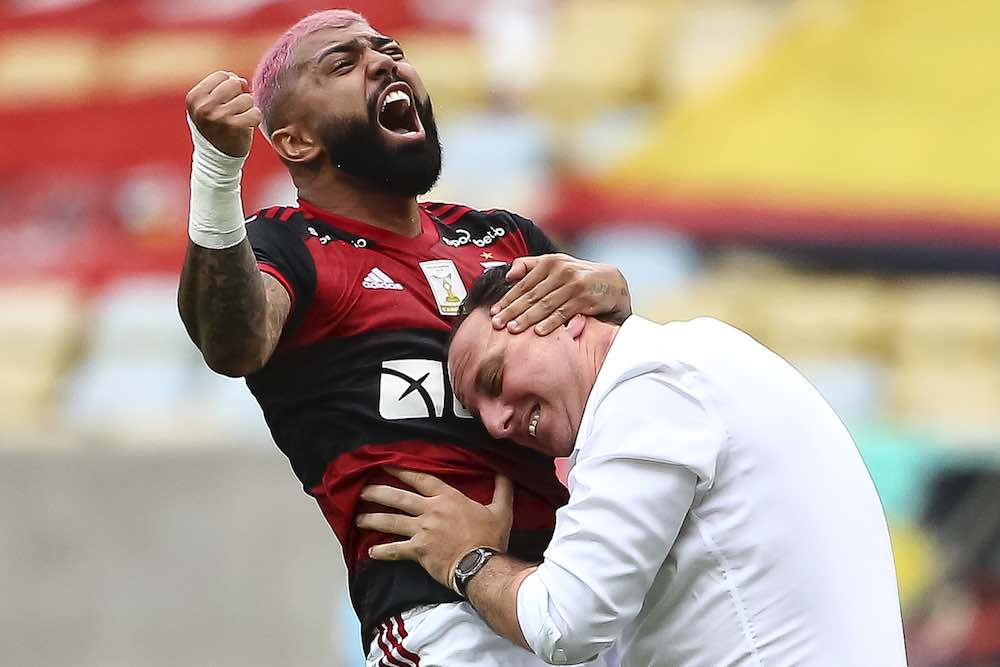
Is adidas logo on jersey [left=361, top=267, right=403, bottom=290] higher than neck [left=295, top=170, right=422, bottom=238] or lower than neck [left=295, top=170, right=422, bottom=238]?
lower

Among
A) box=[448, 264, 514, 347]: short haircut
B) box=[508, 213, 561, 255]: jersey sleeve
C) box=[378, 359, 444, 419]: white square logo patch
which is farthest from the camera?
box=[508, 213, 561, 255]: jersey sleeve

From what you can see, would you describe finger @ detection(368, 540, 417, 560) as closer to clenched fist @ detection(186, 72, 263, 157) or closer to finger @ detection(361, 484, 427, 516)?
finger @ detection(361, 484, 427, 516)

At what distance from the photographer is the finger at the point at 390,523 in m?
2.62

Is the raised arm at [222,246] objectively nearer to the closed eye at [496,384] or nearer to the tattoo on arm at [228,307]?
the tattoo on arm at [228,307]

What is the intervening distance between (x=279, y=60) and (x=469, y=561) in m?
1.00

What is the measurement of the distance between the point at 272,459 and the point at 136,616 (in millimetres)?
886

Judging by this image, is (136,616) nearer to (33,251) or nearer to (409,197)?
(33,251)

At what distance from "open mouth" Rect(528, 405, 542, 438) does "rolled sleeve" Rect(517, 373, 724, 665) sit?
19 cm

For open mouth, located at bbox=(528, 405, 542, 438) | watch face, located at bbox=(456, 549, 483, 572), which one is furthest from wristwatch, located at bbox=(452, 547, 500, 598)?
open mouth, located at bbox=(528, 405, 542, 438)

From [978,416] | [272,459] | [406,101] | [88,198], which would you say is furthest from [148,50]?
[406,101]

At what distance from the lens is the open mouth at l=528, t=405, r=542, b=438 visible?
252cm

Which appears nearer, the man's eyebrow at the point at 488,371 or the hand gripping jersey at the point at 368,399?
the man's eyebrow at the point at 488,371

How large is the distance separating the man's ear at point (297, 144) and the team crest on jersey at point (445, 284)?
0.29 meters

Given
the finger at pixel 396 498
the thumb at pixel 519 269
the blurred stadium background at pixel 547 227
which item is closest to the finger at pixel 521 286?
the thumb at pixel 519 269
